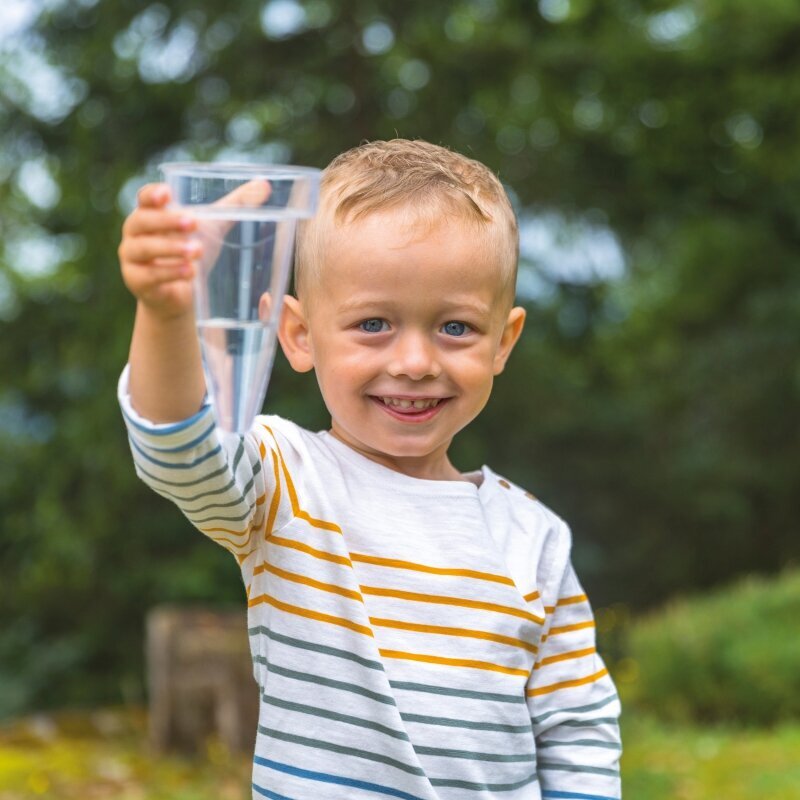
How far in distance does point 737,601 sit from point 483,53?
359 cm

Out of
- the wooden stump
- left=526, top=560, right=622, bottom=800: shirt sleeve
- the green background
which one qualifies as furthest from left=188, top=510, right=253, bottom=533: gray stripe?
the green background

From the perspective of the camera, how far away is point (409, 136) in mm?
→ 7227

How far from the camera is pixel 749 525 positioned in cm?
1123

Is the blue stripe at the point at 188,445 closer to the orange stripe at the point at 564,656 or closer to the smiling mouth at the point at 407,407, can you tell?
the smiling mouth at the point at 407,407

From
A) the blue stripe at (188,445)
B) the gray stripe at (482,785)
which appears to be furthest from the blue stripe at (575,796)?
the blue stripe at (188,445)

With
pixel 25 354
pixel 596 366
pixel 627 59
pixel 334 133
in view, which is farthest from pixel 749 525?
pixel 25 354

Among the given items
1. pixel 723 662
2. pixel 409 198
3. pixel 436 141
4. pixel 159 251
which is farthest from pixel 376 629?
pixel 723 662

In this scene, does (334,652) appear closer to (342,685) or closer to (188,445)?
(342,685)

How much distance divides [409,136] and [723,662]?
3466 mm

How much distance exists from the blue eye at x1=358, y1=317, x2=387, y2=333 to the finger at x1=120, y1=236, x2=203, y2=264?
0.51 metres

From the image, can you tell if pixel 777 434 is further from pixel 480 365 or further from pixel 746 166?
pixel 480 365

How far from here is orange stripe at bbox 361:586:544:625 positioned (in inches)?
69.4

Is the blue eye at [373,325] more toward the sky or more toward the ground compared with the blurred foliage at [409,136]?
more toward the ground

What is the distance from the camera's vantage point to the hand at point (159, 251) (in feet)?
4.10
